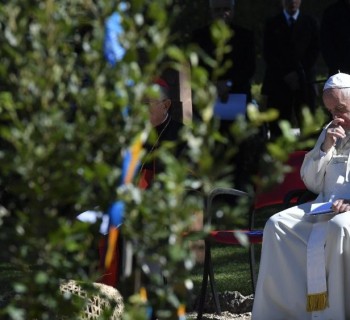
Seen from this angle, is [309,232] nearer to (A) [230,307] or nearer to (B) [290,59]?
(A) [230,307]

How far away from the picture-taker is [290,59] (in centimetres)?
1292

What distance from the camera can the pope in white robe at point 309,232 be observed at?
705cm

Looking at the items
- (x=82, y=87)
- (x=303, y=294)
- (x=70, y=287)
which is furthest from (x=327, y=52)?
(x=82, y=87)

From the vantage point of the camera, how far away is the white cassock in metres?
7.00

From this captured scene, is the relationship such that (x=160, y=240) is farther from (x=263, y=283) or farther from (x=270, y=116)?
(x=263, y=283)

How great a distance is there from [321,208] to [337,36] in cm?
527

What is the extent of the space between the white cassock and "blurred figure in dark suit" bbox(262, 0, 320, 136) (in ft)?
17.8

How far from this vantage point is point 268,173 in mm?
3336

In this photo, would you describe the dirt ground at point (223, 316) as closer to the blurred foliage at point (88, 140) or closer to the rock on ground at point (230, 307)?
the rock on ground at point (230, 307)

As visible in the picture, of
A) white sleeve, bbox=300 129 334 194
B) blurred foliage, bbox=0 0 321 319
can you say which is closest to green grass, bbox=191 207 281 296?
white sleeve, bbox=300 129 334 194

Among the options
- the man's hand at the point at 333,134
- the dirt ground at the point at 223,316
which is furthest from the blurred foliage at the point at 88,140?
the dirt ground at the point at 223,316

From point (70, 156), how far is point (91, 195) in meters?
0.17

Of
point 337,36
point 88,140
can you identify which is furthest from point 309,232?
point 337,36

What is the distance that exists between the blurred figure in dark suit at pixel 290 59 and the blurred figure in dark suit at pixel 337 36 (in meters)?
0.62
